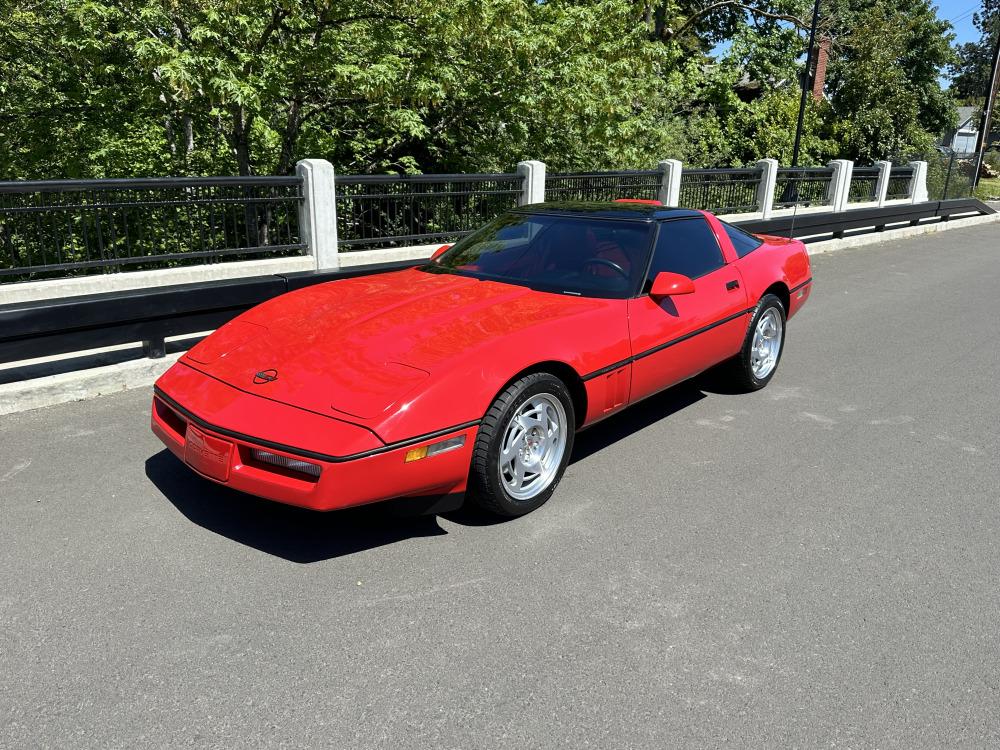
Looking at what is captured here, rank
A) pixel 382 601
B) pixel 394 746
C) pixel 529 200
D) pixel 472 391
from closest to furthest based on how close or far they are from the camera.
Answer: pixel 394 746 < pixel 382 601 < pixel 472 391 < pixel 529 200

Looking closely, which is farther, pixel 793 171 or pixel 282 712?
pixel 793 171

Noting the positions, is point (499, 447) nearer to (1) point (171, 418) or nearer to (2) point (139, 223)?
(1) point (171, 418)

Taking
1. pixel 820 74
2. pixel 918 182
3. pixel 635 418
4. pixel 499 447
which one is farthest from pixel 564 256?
pixel 820 74

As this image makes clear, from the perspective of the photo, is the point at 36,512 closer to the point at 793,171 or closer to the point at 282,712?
the point at 282,712

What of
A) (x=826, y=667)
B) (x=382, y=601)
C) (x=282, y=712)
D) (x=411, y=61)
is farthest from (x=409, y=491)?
(x=411, y=61)

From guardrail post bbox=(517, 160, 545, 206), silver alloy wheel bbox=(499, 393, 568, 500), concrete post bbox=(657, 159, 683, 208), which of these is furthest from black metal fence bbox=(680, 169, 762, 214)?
silver alloy wheel bbox=(499, 393, 568, 500)

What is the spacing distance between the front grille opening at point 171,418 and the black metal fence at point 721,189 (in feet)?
35.5

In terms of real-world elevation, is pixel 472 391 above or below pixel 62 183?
below

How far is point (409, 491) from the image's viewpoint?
3.19 m

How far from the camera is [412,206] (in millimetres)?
8922

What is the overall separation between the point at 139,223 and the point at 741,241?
17.0 ft

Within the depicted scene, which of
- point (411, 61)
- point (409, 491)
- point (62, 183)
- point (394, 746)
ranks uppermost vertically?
point (411, 61)

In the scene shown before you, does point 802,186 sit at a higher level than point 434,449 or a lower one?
higher

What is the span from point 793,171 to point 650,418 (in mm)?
11970
